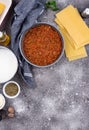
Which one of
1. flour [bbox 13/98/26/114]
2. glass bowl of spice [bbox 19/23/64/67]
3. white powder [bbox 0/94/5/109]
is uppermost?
glass bowl of spice [bbox 19/23/64/67]

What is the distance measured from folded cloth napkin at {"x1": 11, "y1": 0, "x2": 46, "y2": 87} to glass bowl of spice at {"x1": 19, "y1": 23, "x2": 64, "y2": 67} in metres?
0.02

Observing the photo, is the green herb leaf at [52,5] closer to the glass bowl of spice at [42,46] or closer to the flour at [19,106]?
the glass bowl of spice at [42,46]

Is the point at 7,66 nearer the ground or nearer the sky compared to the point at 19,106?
nearer the sky

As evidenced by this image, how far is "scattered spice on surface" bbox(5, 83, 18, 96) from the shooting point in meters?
1.37

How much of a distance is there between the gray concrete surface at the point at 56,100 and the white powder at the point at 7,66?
0.05 metres

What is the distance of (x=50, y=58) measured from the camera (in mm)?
1373

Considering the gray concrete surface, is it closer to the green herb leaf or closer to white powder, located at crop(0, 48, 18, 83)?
white powder, located at crop(0, 48, 18, 83)

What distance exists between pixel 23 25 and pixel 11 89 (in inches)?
8.7

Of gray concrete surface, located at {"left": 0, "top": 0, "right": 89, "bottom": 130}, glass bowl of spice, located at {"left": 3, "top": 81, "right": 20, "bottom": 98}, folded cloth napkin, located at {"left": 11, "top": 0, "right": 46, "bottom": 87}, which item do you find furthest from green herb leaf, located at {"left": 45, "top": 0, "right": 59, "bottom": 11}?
glass bowl of spice, located at {"left": 3, "top": 81, "right": 20, "bottom": 98}

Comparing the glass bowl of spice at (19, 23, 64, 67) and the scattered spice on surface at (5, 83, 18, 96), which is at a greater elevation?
the glass bowl of spice at (19, 23, 64, 67)

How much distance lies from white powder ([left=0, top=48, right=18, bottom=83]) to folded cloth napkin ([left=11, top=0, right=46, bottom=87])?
0.07 ft

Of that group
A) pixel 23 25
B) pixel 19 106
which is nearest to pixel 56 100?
pixel 19 106

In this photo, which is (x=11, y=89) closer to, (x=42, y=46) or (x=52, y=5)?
(x=42, y=46)

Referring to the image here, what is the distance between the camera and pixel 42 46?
1.37 m
